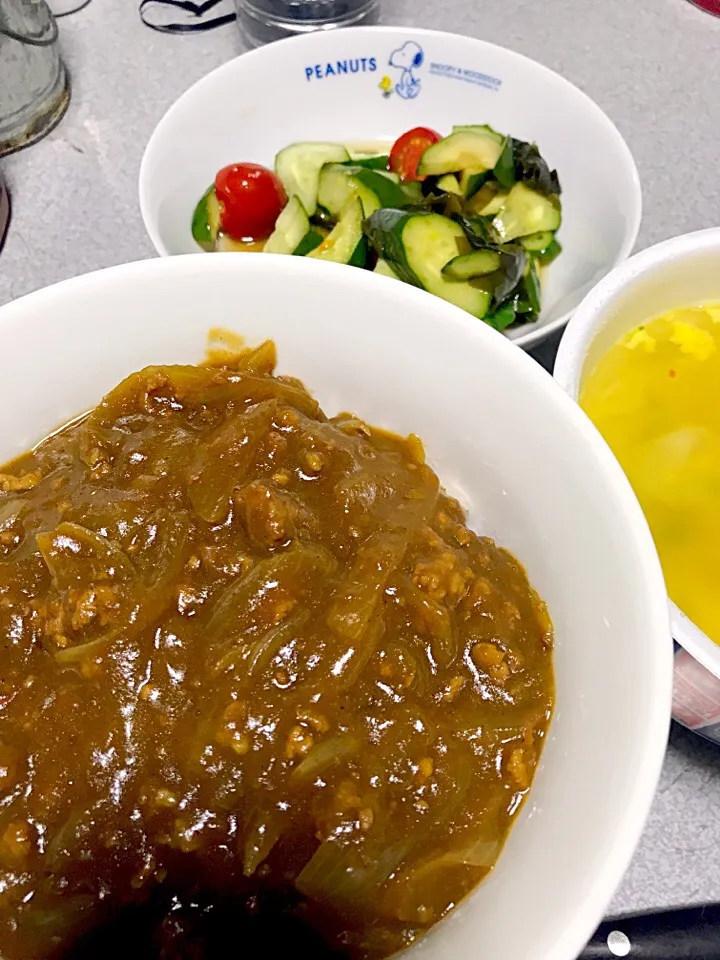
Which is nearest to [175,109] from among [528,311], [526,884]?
[528,311]

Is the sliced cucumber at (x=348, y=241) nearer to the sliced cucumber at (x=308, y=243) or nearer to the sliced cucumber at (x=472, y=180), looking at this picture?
the sliced cucumber at (x=308, y=243)

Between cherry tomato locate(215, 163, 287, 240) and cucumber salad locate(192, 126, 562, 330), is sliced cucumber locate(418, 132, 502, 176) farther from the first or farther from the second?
cherry tomato locate(215, 163, 287, 240)

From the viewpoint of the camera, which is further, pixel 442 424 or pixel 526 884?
pixel 442 424

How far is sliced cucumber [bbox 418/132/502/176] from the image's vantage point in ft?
8.48

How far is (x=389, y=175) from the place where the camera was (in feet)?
8.60

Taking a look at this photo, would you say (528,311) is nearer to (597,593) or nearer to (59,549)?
(597,593)

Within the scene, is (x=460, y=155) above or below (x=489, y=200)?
above

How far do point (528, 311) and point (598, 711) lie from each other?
148 centimetres

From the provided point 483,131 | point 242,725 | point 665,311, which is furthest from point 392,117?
point 242,725

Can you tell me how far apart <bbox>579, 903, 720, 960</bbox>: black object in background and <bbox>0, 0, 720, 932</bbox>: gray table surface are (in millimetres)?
1420

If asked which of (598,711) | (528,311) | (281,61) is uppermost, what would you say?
(281,61)

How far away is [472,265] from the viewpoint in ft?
7.35

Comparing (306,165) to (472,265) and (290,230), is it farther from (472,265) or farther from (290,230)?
(472,265)

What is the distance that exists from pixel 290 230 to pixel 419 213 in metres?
0.46
